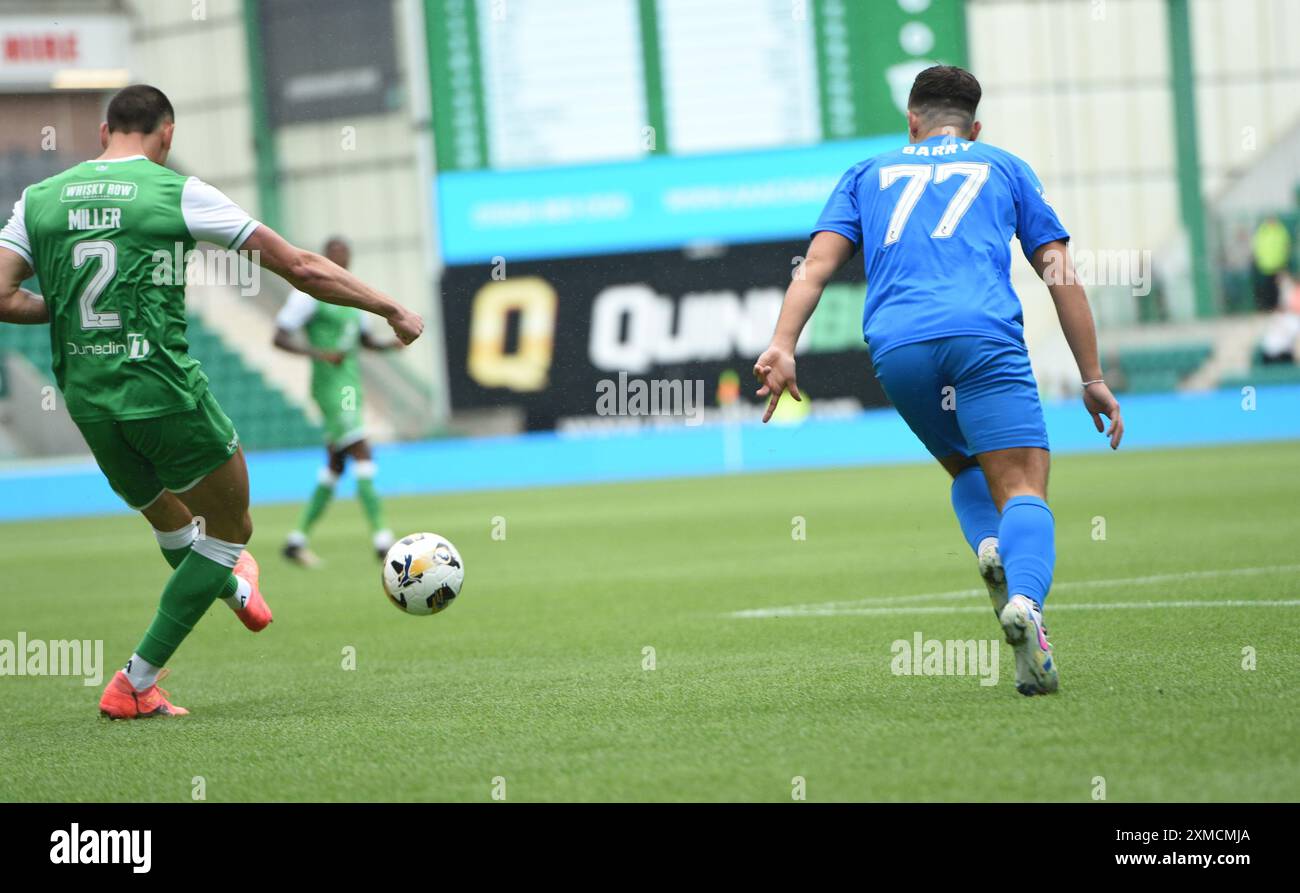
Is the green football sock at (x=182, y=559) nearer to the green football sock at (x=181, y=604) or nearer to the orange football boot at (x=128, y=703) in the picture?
the green football sock at (x=181, y=604)

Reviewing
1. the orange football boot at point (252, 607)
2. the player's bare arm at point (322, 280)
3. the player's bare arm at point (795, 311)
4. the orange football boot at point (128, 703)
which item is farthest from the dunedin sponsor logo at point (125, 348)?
the player's bare arm at point (795, 311)

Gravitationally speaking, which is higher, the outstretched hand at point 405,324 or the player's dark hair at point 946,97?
the player's dark hair at point 946,97

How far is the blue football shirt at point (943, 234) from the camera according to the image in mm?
5535

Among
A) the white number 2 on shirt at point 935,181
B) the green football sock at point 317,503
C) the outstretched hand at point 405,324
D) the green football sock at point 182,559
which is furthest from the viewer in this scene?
the green football sock at point 317,503

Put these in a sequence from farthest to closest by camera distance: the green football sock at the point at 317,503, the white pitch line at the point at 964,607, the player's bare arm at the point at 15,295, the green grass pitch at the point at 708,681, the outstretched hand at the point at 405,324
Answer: the green football sock at the point at 317,503 < the white pitch line at the point at 964,607 < the player's bare arm at the point at 15,295 < the outstretched hand at the point at 405,324 < the green grass pitch at the point at 708,681

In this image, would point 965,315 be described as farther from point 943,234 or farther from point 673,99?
point 673,99

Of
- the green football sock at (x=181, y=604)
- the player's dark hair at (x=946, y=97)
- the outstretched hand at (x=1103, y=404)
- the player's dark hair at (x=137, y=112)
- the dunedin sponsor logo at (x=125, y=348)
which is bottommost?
the green football sock at (x=181, y=604)

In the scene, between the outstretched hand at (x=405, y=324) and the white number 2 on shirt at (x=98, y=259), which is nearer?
the outstretched hand at (x=405, y=324)

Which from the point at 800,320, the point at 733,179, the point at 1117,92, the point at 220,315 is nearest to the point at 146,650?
the point at 800,320

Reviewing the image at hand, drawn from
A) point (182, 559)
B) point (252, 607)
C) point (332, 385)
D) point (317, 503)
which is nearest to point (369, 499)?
point (317, 503)

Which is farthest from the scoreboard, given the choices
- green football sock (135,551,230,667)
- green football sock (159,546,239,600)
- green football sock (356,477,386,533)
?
green football sock (135,551,230,667)

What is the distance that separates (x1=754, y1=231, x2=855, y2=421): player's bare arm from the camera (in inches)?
214

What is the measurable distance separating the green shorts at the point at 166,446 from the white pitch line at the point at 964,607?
3.21 m

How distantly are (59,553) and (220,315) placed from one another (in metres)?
17.9
